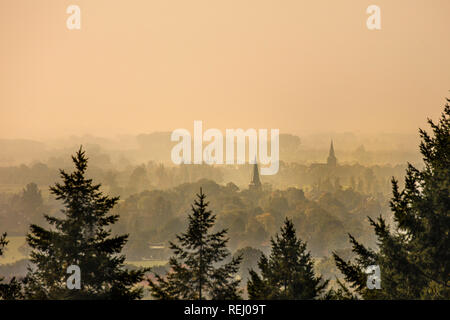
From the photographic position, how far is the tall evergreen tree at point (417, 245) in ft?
58.0

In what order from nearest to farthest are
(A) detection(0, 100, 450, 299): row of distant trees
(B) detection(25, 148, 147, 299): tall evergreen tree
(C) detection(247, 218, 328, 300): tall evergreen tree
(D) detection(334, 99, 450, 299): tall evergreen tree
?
(D) detection(334, 99, 450, 299): tall evergreen tree < (A) detection(0, 100, 450, 299): row of distant trees < (B) detection(25, 148, 147, 299): tall evergreen tree < (C) detection(247, 218, 328, 300): tall evergreen tree

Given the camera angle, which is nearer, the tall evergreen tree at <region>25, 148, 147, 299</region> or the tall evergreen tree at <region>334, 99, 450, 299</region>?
the tall evergreen tree at <region>334, 99, 450, 299</region>

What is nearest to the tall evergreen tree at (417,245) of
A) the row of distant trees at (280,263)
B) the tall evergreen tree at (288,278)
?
the row of distant trees at (280,263)

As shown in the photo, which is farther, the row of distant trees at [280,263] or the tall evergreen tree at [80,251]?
the tall evergreen tree at [80,251]

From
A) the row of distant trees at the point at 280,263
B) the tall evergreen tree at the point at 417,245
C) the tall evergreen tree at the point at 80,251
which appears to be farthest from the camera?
the tall evergreen tree at the point at 80,251

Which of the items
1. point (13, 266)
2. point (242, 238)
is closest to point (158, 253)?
point (242, 238)

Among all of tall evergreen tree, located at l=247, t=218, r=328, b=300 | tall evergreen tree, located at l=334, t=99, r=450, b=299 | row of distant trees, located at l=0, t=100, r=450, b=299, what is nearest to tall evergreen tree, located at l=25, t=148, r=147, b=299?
row of distant trees, located at l=0, t=100, r=450, b=299

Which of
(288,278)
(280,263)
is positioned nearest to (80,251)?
(280,263)

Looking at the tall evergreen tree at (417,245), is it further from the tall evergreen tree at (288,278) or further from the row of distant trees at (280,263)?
the tall evergreen tree at (288,278)

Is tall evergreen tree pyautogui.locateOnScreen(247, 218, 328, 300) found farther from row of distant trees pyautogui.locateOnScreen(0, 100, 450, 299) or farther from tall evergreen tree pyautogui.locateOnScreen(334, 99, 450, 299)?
tall evergreen tree pyautogui.locateOnScreen(334, 99, 450, 299)

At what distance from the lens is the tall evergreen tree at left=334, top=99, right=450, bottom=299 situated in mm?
17688

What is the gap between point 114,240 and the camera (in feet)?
61.8
